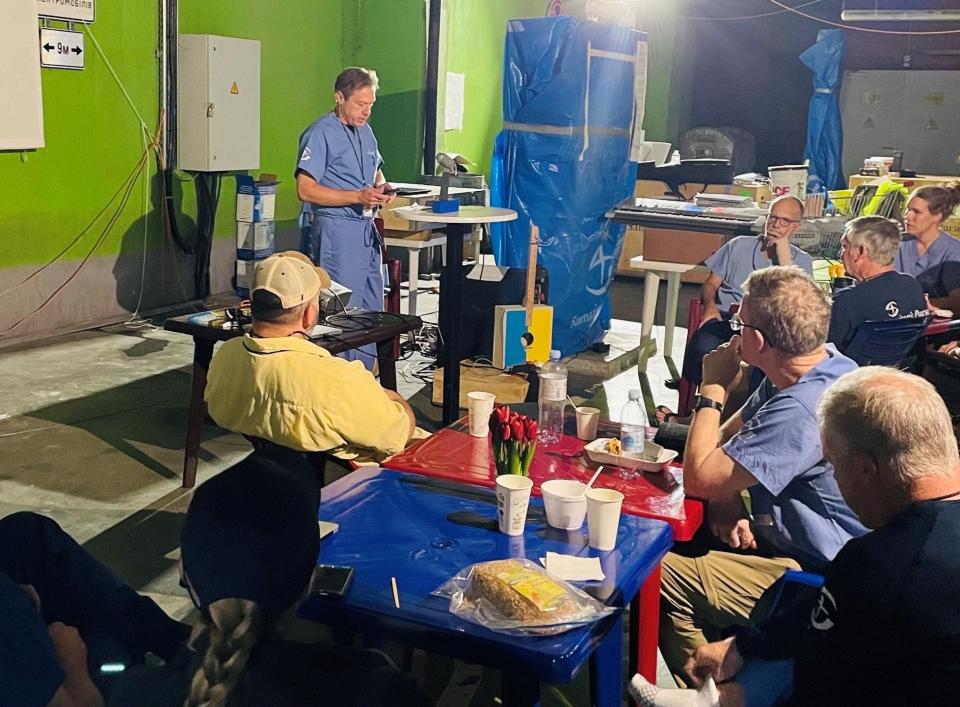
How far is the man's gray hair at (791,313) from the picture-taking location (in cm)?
227

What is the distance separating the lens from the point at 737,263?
4820 mm

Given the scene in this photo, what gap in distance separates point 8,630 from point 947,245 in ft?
16.0

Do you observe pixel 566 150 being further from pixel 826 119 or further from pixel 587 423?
pixel 826 119

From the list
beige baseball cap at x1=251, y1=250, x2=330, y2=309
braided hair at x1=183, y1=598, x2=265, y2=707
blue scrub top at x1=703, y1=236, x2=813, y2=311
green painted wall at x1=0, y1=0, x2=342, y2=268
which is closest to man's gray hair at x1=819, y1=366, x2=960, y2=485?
braided hair at x1=183, y1=598, x2=265, y2=707

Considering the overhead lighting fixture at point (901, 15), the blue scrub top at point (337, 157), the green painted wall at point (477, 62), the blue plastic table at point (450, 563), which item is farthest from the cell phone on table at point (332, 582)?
the overhead lighting fixture at point (901, 15)

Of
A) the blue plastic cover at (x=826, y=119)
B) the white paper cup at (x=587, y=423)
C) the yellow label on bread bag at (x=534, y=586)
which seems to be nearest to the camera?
the yellow label on bread bag at (x=534, y=586)

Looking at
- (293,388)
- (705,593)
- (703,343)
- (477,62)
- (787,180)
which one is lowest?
(705,593)

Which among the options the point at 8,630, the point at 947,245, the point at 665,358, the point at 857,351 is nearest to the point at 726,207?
the point at 665,358

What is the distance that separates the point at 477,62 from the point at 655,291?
4712mm

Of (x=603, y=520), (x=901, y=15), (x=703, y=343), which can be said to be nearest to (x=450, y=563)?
(x=603, y=520)

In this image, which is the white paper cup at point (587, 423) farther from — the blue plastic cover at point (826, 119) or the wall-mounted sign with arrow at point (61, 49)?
the blue plastic cover at point (826, 119)

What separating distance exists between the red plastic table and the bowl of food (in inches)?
0.9

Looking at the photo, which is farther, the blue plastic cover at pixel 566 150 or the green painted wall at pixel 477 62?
the green painted wall at pixel 477 62

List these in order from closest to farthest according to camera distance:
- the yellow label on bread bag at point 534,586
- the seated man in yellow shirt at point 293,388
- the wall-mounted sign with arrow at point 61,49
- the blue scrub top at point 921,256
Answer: the yellow label on bread bag at point 534,586 → the seated man in yellow shirt at point 293,388 → the blue scrub top at point 921,256 → the wall-mounted sign with arrow at point 61,49
